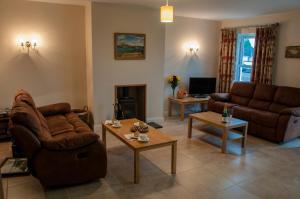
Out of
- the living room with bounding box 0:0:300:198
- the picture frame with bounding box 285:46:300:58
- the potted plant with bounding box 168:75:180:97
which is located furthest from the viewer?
the potted plant with bounding box 168:75:180:97

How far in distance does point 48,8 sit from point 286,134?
500 centimetres

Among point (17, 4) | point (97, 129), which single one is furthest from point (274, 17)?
point (17, 4)

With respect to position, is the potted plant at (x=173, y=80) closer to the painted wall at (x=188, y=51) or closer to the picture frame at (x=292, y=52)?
the painted wall at (x=188, y=51)

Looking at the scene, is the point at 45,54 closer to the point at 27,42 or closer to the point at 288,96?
the point at 27,42

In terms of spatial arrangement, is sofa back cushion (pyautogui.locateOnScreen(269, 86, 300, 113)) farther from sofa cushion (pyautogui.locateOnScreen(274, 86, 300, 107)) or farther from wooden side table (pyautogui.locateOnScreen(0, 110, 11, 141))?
wooden side table (pyautogui.locateOnScreen(0, 110, 11, 141))

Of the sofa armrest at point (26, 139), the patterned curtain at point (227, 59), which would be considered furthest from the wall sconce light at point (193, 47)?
the sofa armrest at point (26, 139)

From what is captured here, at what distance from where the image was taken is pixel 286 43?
5.40 meters

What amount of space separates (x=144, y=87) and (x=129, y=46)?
3.16ft

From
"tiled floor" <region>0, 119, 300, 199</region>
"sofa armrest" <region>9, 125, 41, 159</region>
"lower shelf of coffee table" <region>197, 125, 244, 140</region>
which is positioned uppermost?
"sofa armrest" <region>9, 125, 41, 159</region>

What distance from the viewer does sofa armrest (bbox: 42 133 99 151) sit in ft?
9.31

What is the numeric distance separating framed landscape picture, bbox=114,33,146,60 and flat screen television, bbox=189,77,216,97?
1745 mm

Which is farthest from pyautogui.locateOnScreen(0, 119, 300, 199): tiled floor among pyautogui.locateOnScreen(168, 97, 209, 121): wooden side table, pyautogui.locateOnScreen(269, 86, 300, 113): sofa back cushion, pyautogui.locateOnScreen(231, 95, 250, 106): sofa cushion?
pyautogui.locateOnScreen(168, 97, 209, 121): wooden side table

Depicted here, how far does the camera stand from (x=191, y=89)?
6.59 metres

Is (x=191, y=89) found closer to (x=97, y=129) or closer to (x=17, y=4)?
(x=97, y=129)
